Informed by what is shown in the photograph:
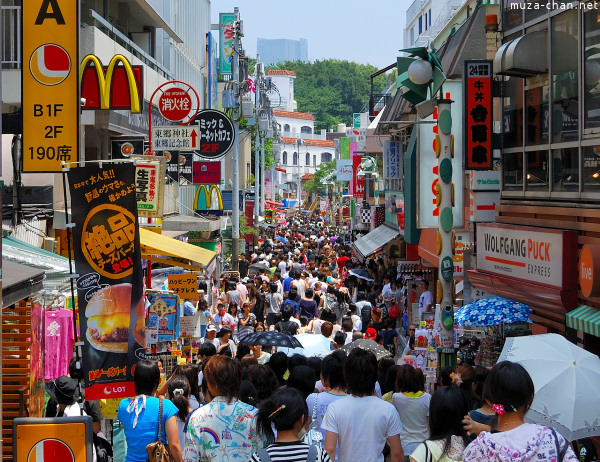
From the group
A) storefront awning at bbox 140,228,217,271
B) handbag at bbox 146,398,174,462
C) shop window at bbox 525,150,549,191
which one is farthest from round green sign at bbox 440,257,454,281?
handbag at bbox 146,398,174,462

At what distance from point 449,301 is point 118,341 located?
182 inches

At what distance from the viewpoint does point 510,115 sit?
13.0 m

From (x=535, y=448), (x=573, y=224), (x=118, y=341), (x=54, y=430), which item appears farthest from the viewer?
(x=573, y=224)

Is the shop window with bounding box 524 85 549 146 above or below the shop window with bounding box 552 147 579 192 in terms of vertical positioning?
above

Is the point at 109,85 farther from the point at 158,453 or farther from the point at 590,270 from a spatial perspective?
the point at 158,453

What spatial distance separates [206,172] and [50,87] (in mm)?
18298

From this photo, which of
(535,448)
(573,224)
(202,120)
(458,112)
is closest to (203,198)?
(202,120)

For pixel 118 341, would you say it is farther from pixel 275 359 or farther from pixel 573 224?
pixel 573 224

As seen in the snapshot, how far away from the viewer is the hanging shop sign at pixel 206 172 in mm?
28516

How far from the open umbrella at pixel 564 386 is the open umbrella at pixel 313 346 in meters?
5.61

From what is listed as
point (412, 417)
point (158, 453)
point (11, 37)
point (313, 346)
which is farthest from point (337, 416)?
point (11, 37)

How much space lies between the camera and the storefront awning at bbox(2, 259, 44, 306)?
321 inches

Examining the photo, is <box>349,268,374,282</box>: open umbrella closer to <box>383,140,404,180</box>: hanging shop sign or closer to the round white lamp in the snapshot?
<box>383,140,404,180</box>: hanging shop sign

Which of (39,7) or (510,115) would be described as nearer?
(39,7)
